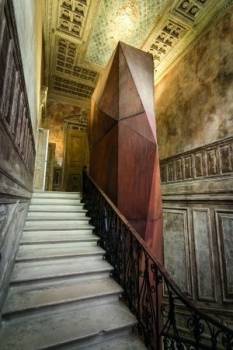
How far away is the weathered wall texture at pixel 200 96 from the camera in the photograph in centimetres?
416

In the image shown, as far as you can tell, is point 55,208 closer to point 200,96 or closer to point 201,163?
point 201,163

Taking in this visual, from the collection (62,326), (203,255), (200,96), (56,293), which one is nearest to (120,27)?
(200,96)

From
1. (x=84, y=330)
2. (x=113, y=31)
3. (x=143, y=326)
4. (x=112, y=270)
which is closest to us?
(x=84, y=330)

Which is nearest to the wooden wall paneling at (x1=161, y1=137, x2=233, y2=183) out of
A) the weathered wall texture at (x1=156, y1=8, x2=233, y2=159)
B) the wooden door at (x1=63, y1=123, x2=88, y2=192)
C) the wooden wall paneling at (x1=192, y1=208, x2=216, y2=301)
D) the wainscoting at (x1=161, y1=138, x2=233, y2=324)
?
the wainscoting at (x1=161, y1=138, x2=233, y2=324)

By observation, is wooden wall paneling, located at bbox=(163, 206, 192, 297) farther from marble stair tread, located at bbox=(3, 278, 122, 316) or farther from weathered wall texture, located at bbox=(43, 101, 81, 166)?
weathered wall texture, located at bbox=(43, 101, 81, 166)

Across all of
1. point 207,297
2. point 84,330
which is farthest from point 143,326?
point 207,297

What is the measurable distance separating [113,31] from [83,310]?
6.13m

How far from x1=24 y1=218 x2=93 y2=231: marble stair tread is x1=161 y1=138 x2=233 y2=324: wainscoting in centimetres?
233

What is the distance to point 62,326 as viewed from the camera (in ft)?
6.30

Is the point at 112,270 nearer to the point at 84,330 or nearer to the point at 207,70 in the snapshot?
the point at 84,330

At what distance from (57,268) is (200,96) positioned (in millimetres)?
4637

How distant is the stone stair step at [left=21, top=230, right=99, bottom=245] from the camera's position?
9.98 ft

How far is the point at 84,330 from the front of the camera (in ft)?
6.17

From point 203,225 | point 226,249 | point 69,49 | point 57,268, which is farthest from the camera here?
point 69,49
